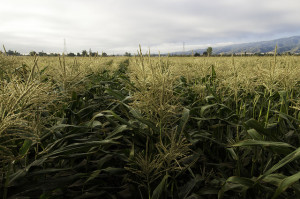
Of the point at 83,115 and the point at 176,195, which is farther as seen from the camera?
the point at 83,115

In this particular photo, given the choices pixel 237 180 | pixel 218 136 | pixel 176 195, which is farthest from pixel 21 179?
pixel 218 136

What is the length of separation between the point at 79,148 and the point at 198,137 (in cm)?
137

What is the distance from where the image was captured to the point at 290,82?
230 cm

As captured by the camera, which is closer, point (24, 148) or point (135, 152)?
point (24, 148)

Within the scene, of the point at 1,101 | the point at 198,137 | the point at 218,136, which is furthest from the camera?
the point at 218,136

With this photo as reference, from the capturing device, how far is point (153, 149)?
1884 millimetres

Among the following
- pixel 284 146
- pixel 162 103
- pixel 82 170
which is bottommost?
pixel 82 170

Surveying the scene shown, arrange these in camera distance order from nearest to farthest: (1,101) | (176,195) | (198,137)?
1. (1,101)
2. (176,195)
3. (198,137)

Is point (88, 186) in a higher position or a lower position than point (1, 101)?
lower

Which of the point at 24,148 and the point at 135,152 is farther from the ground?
the point at 24,148

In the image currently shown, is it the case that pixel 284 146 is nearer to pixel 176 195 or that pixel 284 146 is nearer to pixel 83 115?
pixel 176 195

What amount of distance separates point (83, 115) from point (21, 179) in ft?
4.24

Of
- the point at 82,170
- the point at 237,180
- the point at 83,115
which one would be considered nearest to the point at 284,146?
the point at 237,180

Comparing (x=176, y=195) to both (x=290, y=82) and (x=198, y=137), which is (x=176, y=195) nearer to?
(x=198, y=137)
